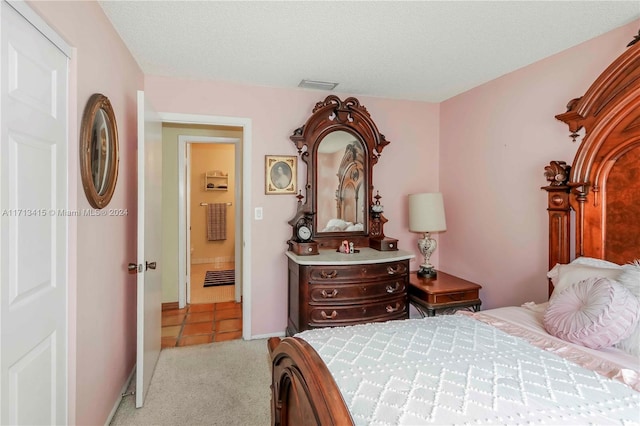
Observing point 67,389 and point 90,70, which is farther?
point 90,70

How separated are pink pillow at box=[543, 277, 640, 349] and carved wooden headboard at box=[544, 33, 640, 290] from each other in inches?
25.2

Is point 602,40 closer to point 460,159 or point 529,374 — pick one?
point 460,159

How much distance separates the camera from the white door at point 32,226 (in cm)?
110

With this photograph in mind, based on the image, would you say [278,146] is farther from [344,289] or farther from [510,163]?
[510,163]

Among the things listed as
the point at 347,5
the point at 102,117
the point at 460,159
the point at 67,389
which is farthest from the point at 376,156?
the point at 67,389

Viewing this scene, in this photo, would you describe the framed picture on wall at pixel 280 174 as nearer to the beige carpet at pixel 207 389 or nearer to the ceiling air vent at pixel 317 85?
the ceiling air vent at pixel 317 85

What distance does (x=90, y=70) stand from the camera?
1727 mm

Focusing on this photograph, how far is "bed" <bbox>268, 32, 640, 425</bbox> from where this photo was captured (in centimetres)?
99

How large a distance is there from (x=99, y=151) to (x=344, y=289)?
197cm

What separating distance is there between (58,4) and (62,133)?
53 cm

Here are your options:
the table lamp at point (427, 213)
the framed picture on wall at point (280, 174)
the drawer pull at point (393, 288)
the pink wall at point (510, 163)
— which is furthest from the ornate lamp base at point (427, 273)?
the framed picture on wall at point (280, 174)

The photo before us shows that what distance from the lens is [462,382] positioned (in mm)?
1110

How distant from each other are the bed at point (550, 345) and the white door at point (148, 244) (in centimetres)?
108

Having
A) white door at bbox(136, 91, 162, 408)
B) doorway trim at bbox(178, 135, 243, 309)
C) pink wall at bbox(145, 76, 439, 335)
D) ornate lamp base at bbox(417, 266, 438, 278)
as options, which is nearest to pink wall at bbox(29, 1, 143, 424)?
white door at bbox(136, 91, 162, 408)
